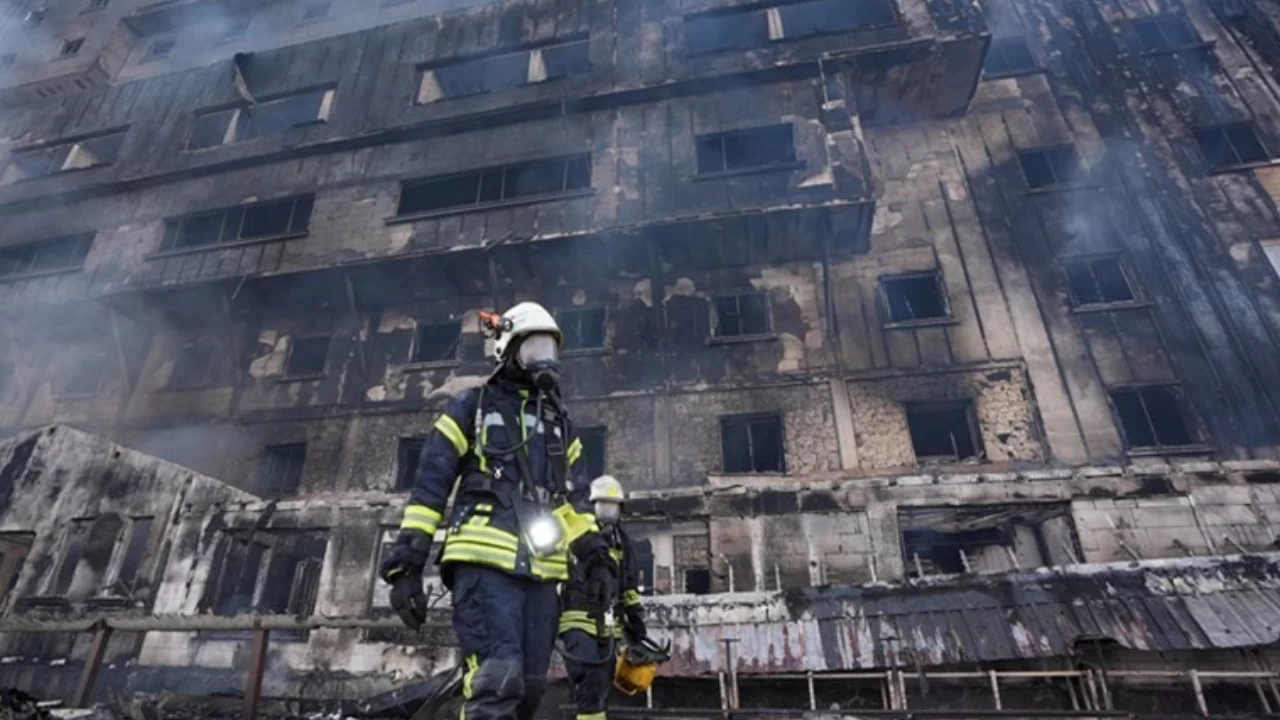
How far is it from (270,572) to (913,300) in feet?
44.5

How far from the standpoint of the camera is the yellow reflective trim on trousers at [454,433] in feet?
12.4

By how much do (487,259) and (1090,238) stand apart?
41.0 ft

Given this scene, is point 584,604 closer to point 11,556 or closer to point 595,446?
point 595,446

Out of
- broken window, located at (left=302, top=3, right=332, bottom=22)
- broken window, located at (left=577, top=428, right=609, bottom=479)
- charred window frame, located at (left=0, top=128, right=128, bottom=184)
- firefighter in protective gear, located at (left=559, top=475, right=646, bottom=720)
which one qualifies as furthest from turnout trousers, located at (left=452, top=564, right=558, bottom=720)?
broken window, located at (left=302, top=3, right=332, bottom=22)

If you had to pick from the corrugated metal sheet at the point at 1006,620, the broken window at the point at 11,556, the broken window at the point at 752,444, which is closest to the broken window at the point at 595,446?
the broken window at the point at 752,444

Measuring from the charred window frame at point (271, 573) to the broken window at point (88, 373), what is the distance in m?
8.26

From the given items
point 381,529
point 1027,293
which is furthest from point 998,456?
point 381,529

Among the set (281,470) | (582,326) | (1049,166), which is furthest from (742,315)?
(281,470)

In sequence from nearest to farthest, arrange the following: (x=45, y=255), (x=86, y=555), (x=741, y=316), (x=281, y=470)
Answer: (x=86, y=555) < (x=741, y=316) < (x=281, y=470) < (x=45, y=255)

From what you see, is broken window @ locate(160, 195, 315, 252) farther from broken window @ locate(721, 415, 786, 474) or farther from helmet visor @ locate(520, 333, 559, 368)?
helmet visor @ locate(520, 333, 559, 368)

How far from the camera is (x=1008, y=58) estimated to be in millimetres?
15820

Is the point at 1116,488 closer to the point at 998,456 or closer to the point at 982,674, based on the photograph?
the point at 998,456

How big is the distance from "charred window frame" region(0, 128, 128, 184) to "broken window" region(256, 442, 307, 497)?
11.5m

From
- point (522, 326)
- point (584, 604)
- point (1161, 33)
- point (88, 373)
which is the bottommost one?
point (584, 604)
